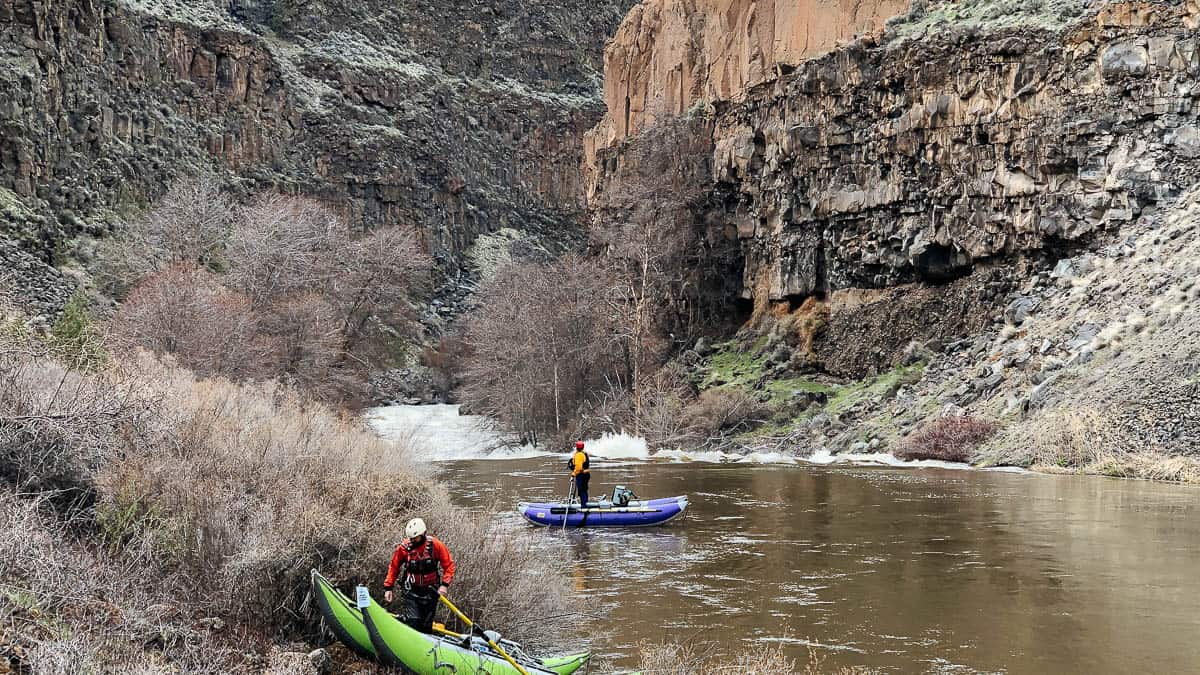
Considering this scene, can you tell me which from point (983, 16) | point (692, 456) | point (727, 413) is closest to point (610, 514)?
point (692, 456)

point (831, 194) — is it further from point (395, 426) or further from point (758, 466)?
point (395, 426)

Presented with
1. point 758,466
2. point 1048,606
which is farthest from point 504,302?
point 1048,606

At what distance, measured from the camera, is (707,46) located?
1887 inches

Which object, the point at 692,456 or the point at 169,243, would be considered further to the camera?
the point at 169,243

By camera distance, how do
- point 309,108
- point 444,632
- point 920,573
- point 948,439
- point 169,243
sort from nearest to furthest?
point 444,632, point 920,573, point 948,439, point 169,243, point 309,108

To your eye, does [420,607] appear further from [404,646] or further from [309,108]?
[309,108]

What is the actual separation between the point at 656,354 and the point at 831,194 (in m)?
9.97

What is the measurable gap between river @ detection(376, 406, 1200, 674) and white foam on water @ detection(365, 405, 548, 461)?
17848 mm

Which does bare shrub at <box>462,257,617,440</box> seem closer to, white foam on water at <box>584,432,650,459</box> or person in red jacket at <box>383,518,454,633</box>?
white foam on water at <box>584,432,650,459</box>

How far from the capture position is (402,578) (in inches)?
391

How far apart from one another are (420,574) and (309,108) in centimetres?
7160

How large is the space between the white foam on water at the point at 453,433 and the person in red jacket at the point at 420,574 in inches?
1081

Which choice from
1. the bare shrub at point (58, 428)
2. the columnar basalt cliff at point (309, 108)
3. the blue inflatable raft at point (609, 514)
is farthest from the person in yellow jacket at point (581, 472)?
the columnar basalt cliff at point (309, 108)

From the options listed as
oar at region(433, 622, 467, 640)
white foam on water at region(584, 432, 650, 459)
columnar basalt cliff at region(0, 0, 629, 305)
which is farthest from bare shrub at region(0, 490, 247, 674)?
columnar basalt cliff at region(0, 0, 629, 305)
